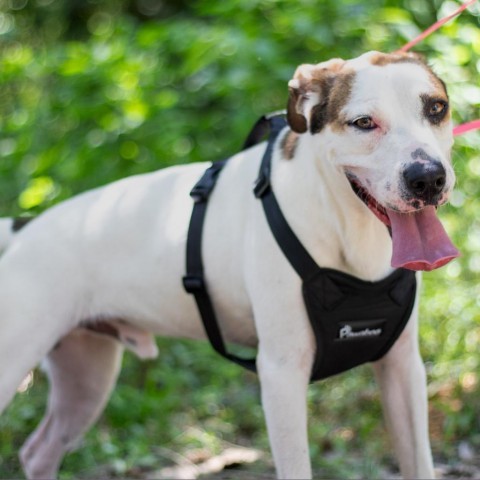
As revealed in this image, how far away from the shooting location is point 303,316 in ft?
10.7

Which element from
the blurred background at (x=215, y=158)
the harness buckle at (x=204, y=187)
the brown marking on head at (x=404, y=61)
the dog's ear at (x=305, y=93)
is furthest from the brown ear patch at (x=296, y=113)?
the blurred background at (x=215, y=158)

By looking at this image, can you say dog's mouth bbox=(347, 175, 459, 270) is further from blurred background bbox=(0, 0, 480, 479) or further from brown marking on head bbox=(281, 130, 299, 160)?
blurred background bbox=(0, 0, 480, 479)

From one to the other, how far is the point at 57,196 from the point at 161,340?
124 centimetres

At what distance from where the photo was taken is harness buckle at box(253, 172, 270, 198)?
3.38 metres

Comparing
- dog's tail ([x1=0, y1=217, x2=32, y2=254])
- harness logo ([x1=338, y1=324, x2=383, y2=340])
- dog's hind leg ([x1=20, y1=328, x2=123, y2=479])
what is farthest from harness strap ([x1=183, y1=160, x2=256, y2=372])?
dog's tail ([x1=0, y1=217, x2=32, y2=254])

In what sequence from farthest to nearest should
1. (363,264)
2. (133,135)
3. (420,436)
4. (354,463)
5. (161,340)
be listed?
(161,340) → (133,135) → (354,463) → (420,436) → (363,264)

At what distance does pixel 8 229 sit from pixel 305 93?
1578 mm

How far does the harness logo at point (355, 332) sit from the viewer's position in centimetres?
328

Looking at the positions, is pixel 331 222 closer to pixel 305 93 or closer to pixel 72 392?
pixel 305 93

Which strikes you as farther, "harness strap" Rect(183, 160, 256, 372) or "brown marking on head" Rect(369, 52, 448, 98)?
"harness strap" Rect(183, 160, 256, 372)

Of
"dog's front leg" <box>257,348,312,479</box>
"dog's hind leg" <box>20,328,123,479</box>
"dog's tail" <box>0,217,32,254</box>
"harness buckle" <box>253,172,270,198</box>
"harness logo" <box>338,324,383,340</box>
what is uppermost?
"harness buckle" <box>253,172,270,198</box>

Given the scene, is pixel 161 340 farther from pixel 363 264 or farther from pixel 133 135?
pixel 363 264

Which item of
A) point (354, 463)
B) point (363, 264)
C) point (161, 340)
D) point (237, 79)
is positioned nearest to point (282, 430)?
point (363, 264)

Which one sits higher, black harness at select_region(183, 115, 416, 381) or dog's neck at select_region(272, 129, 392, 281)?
dog's neck at select_region(272, 129, 392, 281)
